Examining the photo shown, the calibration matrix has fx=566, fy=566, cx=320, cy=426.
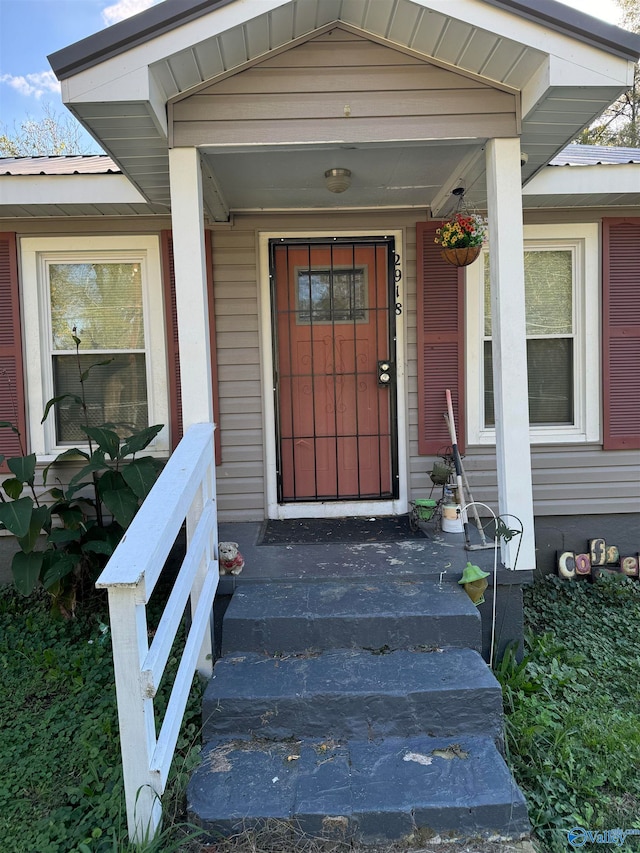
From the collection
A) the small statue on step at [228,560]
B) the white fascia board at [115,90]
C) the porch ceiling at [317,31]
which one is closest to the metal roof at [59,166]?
the porch ceiling at [317,31]

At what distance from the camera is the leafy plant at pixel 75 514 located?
3197 millimetres

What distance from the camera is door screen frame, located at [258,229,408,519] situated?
392 cm

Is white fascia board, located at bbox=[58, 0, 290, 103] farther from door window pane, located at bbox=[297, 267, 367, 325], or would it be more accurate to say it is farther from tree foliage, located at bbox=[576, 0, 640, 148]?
tree foliage, located at bbox=[576, 0, 640, 148]

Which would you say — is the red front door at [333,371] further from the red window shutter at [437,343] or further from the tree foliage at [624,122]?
the tree foliage at [624,122]

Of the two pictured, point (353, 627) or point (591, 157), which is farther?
point (591, 157)

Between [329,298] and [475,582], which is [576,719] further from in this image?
[329,298]

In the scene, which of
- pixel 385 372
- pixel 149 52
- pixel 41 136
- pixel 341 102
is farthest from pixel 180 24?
pixel 41 136

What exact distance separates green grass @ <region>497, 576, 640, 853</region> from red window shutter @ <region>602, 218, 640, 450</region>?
1240mm

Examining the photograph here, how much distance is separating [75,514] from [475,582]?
7.85 ft

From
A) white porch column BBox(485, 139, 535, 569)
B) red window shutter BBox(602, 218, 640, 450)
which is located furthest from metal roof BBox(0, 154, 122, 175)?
red window shutter BBox(602, 218, 640, 450)

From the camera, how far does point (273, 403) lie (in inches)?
157

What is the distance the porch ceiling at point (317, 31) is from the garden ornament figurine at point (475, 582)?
2.05 m

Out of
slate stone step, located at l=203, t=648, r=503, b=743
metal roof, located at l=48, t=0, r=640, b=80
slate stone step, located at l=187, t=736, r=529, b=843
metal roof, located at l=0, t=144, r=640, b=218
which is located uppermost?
metal roof, located at l=48, t=0, r=640, b=80

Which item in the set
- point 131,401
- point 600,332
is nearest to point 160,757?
point 131,401
